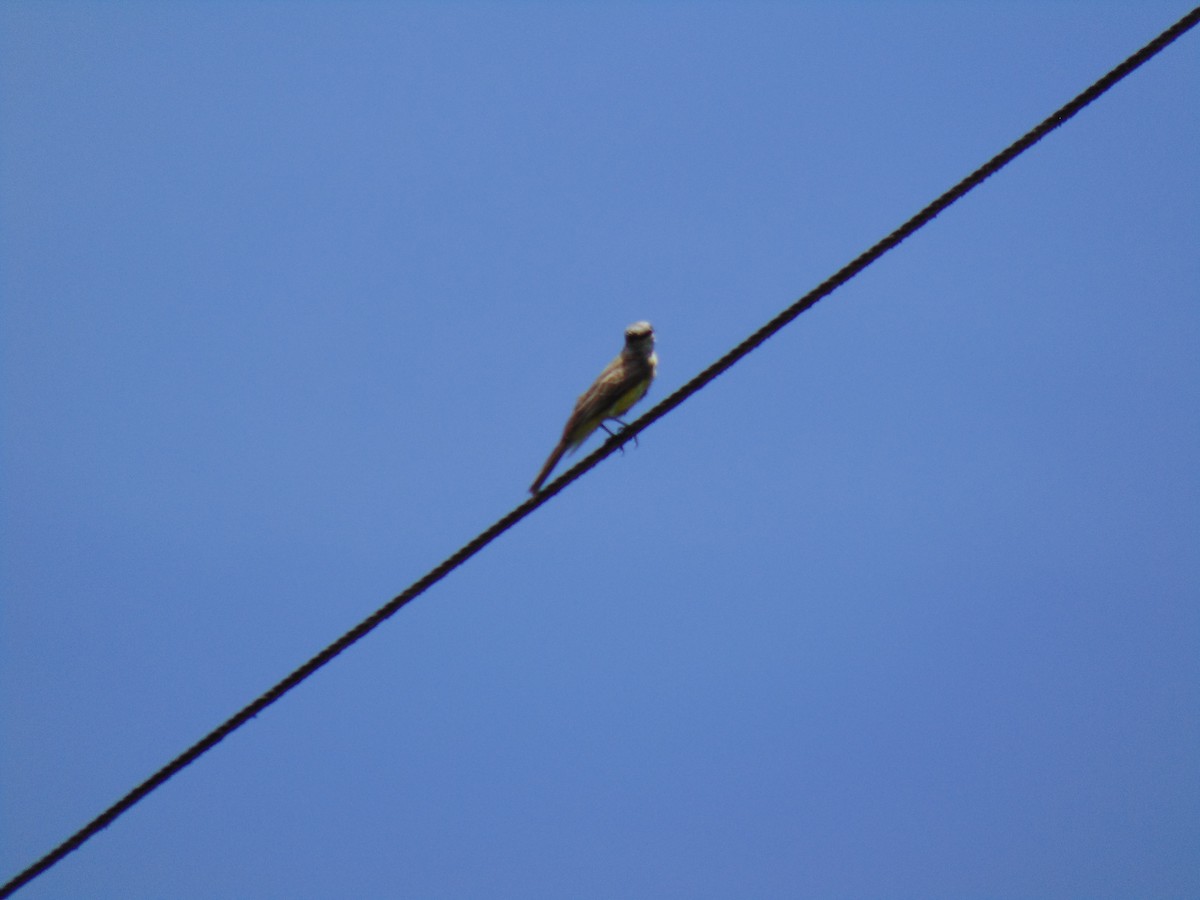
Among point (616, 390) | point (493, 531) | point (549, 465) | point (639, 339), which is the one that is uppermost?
point (639, 339)

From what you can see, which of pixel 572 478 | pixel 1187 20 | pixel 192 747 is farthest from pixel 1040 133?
pixel 192 747

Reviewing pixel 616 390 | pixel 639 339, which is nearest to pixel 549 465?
pixel 616 390

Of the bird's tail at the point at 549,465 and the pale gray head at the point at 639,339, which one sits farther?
the pale gray head at the point at 639,339

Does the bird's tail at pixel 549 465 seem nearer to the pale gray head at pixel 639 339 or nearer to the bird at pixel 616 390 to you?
the bird at pixel 616 390

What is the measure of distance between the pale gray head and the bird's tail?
1452mm

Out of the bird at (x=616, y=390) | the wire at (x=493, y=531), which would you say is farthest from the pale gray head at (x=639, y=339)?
the wire at (x=493, y=531)

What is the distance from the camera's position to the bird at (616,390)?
9672mm

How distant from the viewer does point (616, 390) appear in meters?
9.93

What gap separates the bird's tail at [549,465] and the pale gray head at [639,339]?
145cm

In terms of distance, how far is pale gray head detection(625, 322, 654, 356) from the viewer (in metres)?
10.6

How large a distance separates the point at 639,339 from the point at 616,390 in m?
0.87

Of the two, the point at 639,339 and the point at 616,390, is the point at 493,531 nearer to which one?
the point at 616,390

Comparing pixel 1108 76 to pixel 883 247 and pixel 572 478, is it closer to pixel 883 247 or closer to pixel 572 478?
pixel 883 247

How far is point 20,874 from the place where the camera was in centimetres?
490
